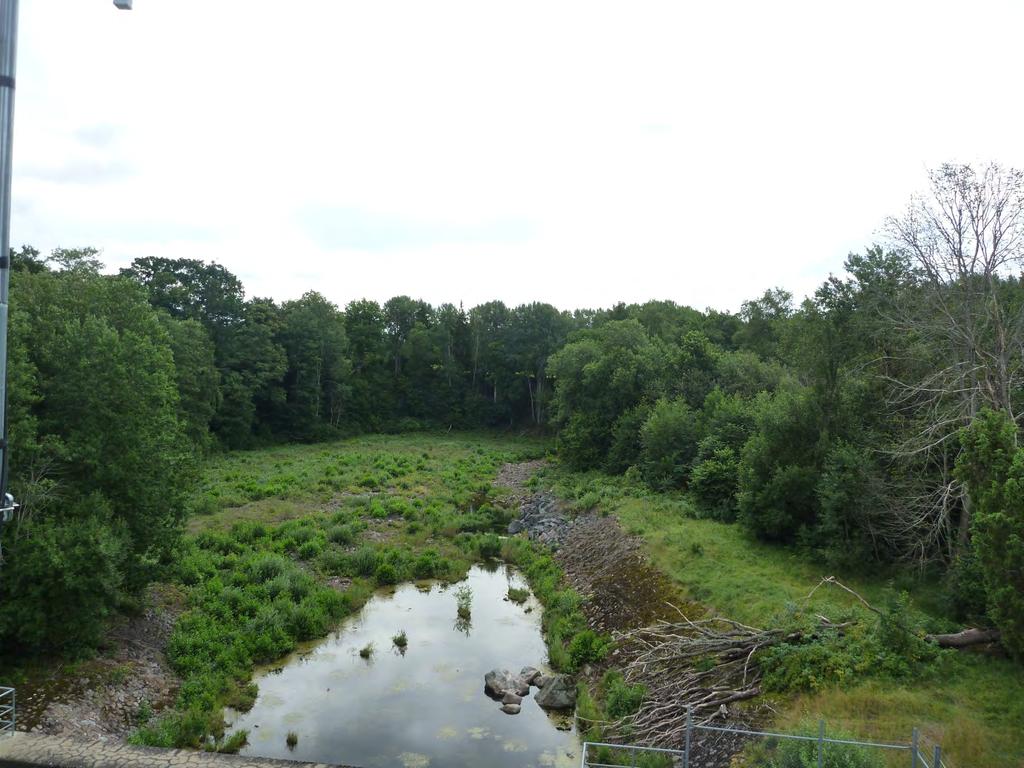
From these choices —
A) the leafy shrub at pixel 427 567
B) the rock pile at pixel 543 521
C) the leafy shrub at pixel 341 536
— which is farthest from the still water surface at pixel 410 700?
the rock pile at pixel 543 521

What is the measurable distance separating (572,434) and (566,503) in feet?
38.5

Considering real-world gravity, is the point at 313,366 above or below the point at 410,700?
above

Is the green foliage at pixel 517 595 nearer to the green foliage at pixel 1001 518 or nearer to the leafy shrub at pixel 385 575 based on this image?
the leafy shrub at pixel 385 575

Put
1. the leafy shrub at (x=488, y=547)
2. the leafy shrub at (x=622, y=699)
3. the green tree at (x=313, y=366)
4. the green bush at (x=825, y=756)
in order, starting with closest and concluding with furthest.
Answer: the green bush at (x=825, y=756) < the leafy shrub at (x=622, y=699) < the leafy shrub at (x=488, y=547) < the green tree at (x=313, y=366)

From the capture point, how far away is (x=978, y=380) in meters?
19.2

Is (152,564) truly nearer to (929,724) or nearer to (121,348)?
(121,348)

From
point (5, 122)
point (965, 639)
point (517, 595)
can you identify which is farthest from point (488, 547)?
point (5, 122)

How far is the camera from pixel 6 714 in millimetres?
13500

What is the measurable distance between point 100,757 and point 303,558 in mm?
17467

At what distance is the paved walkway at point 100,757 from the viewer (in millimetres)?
10086

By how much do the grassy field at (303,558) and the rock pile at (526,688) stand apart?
1076mm

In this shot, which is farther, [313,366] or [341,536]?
[313,366]

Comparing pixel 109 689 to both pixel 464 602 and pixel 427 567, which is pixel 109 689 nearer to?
pixel 464 602

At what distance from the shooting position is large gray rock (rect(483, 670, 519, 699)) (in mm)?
18219
